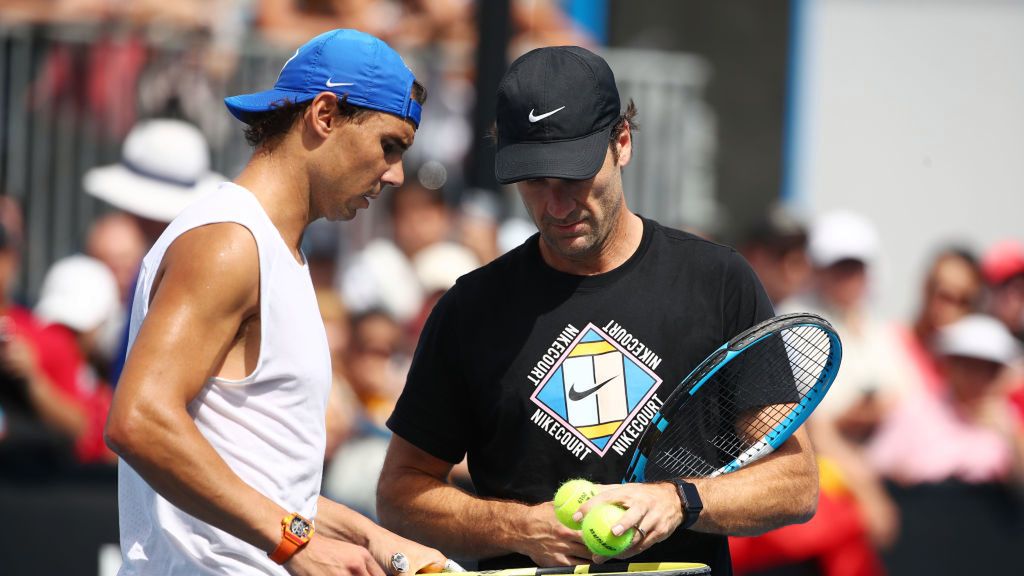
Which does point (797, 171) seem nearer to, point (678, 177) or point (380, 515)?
point (678, 177)

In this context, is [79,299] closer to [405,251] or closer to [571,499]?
[405,251]


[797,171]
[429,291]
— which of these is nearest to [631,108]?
[429,291]

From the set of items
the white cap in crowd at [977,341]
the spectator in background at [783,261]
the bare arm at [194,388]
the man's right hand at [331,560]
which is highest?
the bare arm at [194,388]

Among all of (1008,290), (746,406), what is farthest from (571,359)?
(1008,290)

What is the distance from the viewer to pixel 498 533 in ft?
10.8

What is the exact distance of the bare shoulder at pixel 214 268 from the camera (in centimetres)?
276

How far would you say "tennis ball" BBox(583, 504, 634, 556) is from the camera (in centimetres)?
289

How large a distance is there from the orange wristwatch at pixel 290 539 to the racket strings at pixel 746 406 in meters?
0.87

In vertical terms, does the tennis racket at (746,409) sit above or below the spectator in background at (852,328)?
above

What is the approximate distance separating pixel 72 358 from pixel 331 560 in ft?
13.5

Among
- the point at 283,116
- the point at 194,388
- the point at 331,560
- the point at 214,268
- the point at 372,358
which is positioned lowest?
the point at 372,358

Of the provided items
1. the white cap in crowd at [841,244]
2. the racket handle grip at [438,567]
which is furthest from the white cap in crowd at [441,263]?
the racket handle grip at [438,567]

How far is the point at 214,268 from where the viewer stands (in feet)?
9.12

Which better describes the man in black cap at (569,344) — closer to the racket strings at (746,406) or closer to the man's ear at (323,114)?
the racket strings at (746,406)
